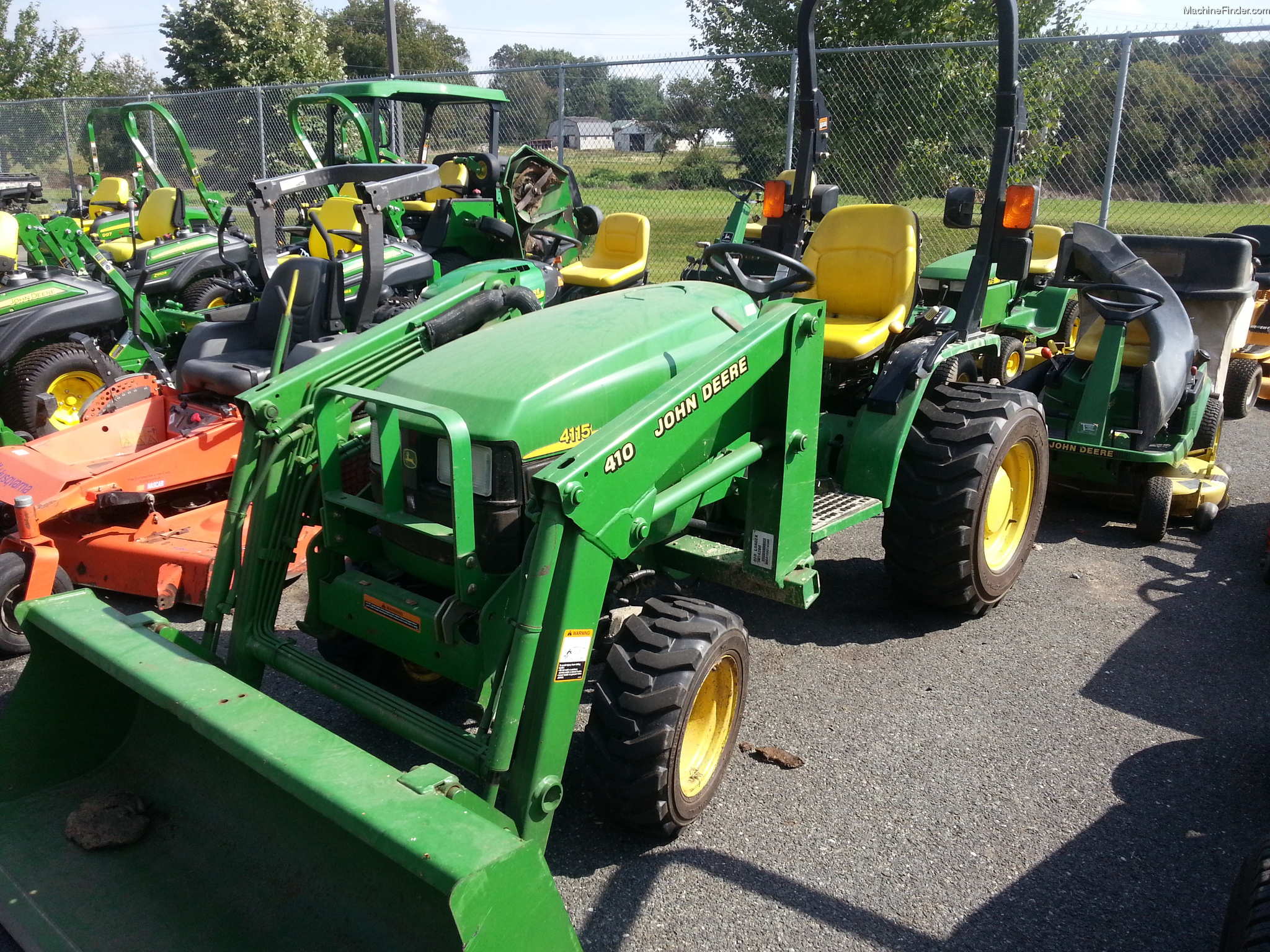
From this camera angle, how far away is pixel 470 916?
1.86m

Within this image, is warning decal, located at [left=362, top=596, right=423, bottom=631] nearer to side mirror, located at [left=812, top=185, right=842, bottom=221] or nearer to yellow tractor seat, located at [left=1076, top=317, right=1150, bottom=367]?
side mirror, located at [left=812, top=185, right=842, bottom=221]

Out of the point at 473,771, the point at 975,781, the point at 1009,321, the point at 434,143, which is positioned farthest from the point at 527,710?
the point at 434,143

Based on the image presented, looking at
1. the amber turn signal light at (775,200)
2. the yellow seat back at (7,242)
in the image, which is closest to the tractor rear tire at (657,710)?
the amber turn signal light at (775,200)

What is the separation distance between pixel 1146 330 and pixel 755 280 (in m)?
→ 2.69

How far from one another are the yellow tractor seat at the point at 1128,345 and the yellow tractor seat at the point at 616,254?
3889 mm

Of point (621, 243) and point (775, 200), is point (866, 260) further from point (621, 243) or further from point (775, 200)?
point (621, 243)

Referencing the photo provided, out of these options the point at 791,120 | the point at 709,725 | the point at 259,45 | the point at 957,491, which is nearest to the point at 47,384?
the point at 709,725

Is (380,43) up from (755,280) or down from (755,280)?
up

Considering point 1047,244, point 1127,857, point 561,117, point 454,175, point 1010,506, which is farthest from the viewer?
point 561,117

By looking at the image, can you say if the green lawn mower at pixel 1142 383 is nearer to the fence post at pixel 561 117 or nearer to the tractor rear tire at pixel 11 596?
the tractor rear tire at pixel 11 596

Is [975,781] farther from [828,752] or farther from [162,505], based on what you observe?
[162,505]

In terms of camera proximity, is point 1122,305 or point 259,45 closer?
point 1122,305

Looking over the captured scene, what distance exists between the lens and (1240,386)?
7.41 metres

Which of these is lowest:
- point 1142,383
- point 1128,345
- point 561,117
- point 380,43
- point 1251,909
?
point 1251,909
